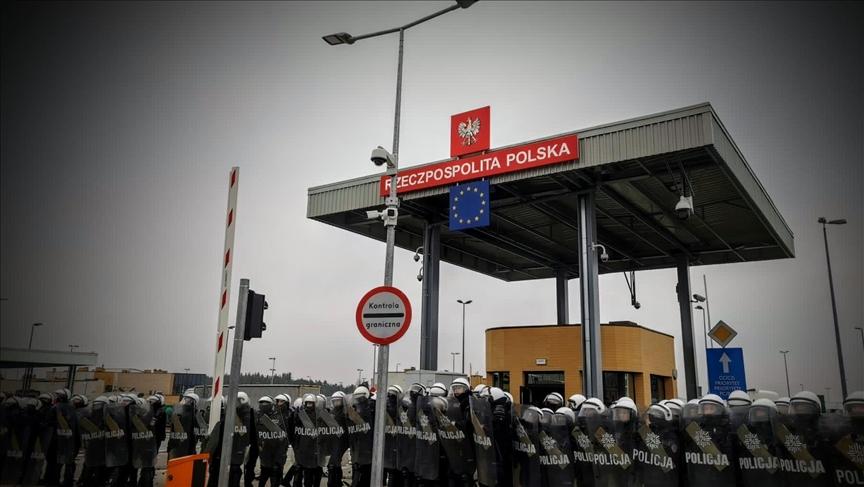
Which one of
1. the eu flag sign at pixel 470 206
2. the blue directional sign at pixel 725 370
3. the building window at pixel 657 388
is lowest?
the building window at pixel 657 388

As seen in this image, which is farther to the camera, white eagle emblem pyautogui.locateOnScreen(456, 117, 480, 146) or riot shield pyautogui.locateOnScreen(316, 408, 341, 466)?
white eagle emblem pyautogui.locateOnScreen(456, 117, 480, 146)

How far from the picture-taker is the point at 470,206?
706 inches

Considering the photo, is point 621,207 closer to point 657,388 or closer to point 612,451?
point 657,388

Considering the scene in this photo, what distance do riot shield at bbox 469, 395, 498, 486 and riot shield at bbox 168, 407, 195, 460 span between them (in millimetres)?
6090

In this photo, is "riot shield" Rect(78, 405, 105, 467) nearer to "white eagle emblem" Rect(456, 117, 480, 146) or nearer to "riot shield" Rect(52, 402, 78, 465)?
"riot shield" Rect(52, 402, 78, 465)

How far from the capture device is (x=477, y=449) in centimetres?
933

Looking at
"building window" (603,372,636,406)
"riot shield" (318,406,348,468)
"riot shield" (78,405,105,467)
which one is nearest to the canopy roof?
"building window" (603,372,636,406)

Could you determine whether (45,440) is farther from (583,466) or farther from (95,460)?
(583,466)

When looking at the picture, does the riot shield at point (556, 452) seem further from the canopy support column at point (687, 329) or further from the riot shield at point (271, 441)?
the canopy support column at point (687, 329)

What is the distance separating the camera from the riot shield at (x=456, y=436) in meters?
9.49

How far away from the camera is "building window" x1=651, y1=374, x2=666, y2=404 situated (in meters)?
25.9

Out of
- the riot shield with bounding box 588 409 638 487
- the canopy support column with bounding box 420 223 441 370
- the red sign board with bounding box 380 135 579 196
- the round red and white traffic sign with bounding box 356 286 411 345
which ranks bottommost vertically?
the riot shield with bounding box 588 409 638 487

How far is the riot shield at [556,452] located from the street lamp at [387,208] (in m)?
2.43

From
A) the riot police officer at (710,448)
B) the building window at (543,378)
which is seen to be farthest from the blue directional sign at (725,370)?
the building window at (543,378)
